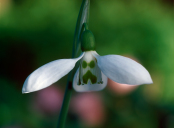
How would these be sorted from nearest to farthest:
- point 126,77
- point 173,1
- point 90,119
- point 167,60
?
point 126,77
point 90,119
point 167,60
point 173,1

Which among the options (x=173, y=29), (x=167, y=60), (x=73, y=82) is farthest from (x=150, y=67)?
(x=73, y=82)

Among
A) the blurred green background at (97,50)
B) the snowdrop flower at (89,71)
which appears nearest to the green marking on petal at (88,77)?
the snowdrop flower at (89,71)

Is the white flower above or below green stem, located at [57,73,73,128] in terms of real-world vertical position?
above

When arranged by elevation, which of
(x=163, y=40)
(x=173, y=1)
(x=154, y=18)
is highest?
(x=173, y=1)

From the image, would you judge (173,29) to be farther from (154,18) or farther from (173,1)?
(173,1)

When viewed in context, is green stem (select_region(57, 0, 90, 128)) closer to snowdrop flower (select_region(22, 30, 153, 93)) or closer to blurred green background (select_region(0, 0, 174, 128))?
snowdrop flower (select_region(22, 30, 153, 93))

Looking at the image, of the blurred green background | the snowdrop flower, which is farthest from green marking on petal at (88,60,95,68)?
the blurred green background

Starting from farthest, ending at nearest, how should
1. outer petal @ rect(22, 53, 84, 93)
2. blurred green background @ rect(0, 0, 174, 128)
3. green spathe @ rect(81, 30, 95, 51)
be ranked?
blurred green background @ rect(0, 0, 174, 128) < green spathe @ rect(81, 30, 95, 51) < outer petal @ rect(22, 53, 84, 93)
